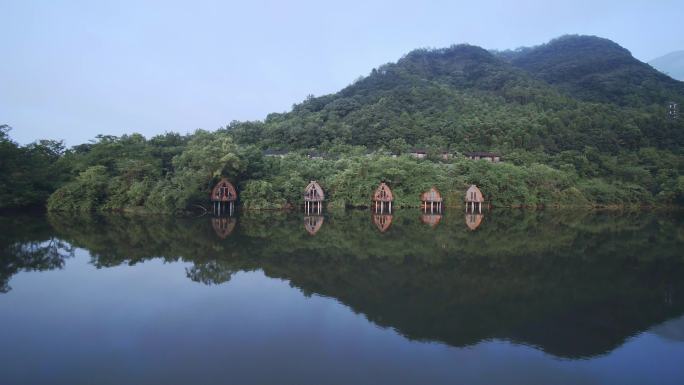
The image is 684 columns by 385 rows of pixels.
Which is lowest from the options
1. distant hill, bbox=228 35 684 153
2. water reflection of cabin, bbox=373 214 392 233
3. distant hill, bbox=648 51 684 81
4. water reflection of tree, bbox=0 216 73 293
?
water reflection of tree, bbox=0 216 73 293

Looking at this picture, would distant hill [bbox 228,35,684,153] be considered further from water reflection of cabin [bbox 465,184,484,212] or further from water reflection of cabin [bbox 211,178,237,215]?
water reflection of cabin [bbox 211,178,237,215]

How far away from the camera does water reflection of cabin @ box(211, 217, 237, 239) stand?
68.7ft

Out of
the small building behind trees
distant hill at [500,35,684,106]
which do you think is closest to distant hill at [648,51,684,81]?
distant hill at [500,35,684,106]

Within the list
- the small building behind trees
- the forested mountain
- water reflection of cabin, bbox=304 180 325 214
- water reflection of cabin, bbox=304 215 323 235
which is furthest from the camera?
the small building behind trees

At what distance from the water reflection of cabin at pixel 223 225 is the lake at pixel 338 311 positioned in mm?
1894

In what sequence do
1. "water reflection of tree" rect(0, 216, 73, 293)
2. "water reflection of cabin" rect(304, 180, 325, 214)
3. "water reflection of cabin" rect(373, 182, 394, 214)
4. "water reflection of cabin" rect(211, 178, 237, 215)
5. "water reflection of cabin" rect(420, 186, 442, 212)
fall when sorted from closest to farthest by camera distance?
"water reflection of tree" rect(0, 216, 73, 293) → "water reflection of cabin" rect(211, 178, 237, 215) → "water reflection of cabin" rect(304, 180, 325, 214) → "water reflection of cabin" rect(373, 182, 394, 214) → "water reflection of cabin" rect(420, 186, 442, 212)

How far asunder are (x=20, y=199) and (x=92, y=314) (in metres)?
25.5

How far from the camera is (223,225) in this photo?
24188 millimetres

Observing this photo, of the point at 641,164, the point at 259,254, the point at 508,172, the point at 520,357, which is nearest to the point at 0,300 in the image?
the point at 259,254

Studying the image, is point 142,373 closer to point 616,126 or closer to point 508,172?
point 508,172

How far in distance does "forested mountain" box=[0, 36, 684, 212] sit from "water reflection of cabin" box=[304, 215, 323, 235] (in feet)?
19.6

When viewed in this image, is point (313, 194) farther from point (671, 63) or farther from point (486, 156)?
point (671, 63)

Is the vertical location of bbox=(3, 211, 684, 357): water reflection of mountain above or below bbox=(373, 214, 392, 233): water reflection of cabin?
below

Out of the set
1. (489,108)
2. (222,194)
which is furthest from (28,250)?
(489,108)
